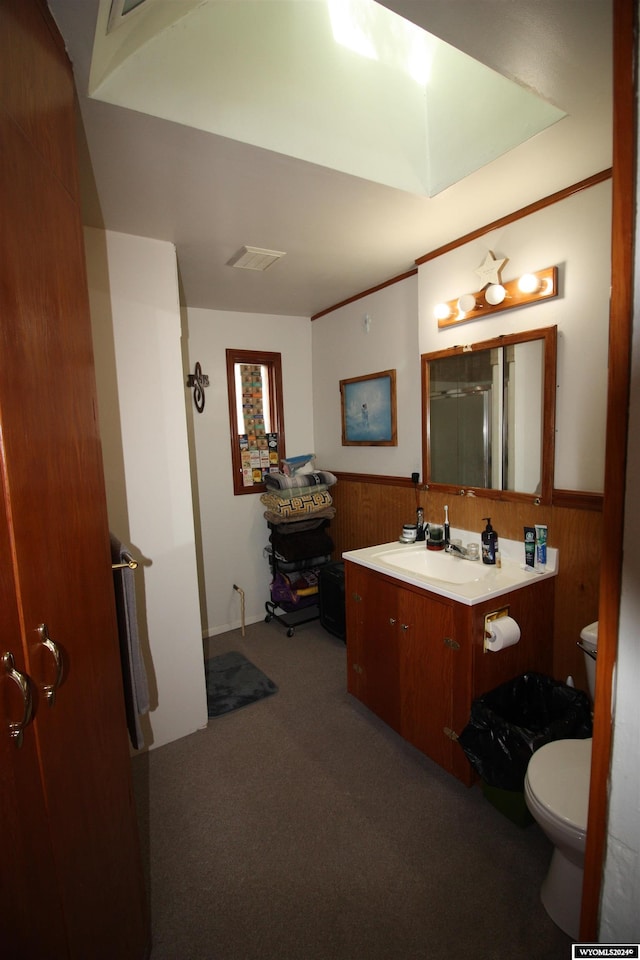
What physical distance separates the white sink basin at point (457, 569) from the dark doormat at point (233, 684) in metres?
1.10

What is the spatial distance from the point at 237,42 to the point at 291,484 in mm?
2549

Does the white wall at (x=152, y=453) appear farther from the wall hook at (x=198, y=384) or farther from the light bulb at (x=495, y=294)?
the light bulb at (x=495, y=294)

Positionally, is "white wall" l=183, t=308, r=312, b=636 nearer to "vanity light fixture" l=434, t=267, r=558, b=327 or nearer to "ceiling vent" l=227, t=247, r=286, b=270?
"ceiling vent" l=227, t=247, r=286, b=270

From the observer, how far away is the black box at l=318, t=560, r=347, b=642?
3279mm

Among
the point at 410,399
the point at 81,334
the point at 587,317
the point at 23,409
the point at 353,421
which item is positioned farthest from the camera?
the point at 353,421

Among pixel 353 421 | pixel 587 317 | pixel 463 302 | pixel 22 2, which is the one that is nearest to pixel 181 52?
pixel 22 2

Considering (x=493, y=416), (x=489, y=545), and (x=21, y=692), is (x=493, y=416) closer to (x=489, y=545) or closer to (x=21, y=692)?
(x=489, y=545)

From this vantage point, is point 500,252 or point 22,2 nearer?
point 22,2

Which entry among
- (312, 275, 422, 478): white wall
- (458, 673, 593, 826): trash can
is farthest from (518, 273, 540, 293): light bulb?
(458, 673, 593, 826): trash can

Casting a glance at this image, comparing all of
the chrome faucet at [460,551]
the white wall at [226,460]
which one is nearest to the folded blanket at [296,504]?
the white wall at [226,460]

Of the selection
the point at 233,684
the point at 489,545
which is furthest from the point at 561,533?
the point at 233,684

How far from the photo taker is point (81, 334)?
3.67ft

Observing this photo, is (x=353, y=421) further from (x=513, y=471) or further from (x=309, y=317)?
(x=513, y=471)

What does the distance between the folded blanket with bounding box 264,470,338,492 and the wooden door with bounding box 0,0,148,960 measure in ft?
7.47
